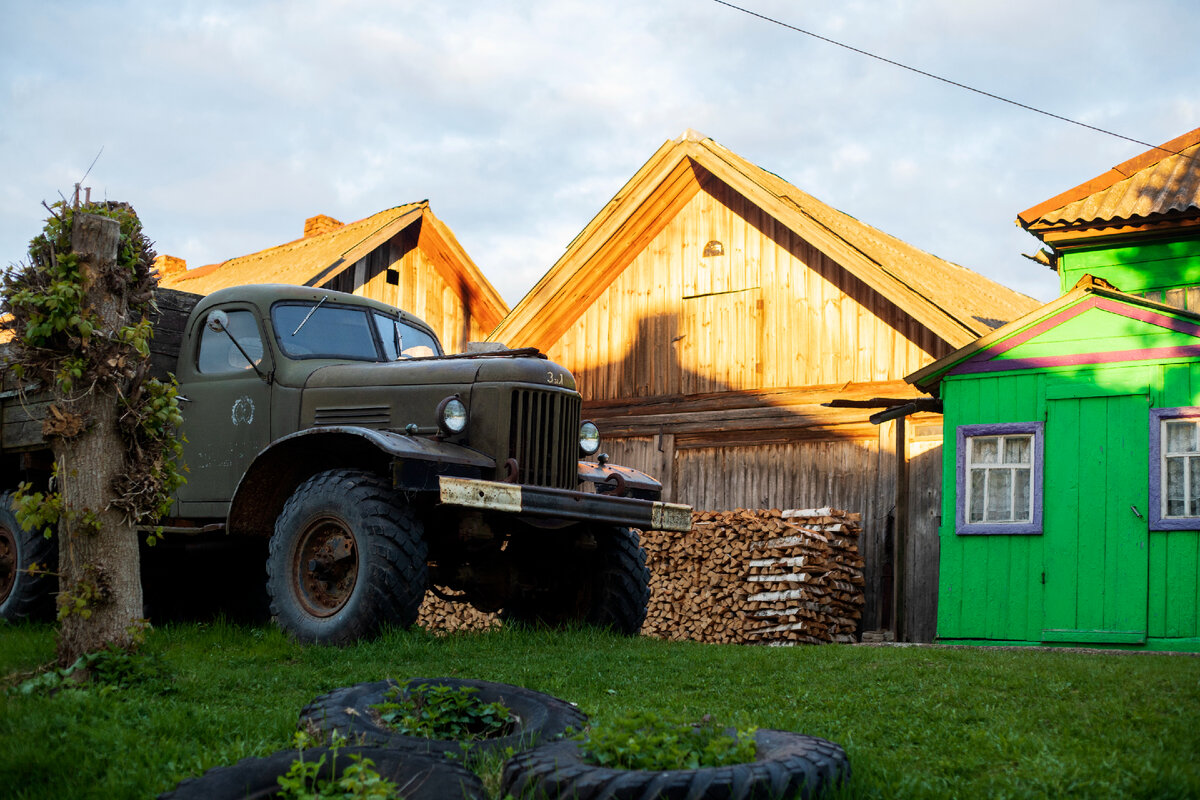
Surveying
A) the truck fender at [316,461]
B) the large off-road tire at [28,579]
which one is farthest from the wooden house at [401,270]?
the truck fender at [316,461]

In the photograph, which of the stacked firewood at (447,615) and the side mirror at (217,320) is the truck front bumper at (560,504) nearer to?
the side mirror at (217,320)

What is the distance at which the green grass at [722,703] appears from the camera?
4.04 meters

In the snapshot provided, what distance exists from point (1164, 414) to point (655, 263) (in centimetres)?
705

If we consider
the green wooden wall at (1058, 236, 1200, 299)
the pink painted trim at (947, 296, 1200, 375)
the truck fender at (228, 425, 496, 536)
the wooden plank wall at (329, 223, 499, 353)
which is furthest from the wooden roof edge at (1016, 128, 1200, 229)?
the wooden plank wall at (329, 223, 499, 353)

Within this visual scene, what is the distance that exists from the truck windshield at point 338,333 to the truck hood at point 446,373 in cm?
37

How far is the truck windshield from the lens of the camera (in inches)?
→ 332

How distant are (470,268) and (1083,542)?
12743mm

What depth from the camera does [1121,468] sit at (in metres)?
9.88

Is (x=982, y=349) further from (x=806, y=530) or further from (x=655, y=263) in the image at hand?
(x=655, y=263)

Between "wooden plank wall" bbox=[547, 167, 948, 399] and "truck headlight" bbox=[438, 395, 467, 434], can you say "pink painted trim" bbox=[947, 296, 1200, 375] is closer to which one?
"wooden plank wall" bbox=[547, 167, 948, 399]

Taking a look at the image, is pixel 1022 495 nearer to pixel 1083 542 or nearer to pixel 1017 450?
pixel 1017 450

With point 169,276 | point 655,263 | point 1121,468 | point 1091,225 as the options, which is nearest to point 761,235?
point 655,263

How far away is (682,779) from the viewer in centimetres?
349

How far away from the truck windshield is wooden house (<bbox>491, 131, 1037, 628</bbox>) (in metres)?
5.84
